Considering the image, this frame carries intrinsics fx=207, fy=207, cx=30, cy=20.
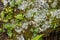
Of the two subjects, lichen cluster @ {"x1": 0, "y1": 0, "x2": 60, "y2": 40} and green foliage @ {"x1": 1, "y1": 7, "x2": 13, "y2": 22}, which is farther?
green foliage @ {"x1": 1, "y1": 7, "x2": 13, "y2": 22}

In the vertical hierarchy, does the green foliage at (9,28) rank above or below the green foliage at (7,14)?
below

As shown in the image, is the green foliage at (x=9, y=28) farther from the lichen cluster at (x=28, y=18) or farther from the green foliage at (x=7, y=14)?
the green foliage at (x=7, y=14)

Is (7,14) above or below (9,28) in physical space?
above

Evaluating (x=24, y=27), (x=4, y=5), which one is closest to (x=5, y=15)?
(x=4, y=5)

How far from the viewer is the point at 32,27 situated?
2.88 m

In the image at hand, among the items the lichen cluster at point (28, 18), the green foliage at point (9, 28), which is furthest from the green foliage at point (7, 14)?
the green foliage at point (9, 28)

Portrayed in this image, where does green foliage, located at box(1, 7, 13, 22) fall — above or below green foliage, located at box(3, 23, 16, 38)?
above

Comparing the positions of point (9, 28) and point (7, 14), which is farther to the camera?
point (7, 14)

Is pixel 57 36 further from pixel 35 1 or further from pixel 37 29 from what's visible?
pixel 35 1

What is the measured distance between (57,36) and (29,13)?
0.51 m

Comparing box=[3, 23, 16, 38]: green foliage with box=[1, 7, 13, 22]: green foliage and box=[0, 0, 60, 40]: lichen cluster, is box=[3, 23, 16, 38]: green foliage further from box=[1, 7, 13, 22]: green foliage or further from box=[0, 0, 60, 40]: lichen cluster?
box=[1, 7, 13, 22]: green foliage

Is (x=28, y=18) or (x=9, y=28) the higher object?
(x=28, y=18)

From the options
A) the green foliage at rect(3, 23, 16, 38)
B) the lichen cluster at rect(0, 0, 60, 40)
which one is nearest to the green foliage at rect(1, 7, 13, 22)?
the lichen cluster at rect(0, 0, 60, 40)

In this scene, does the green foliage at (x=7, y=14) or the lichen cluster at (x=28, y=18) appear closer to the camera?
the lichen cluster at (x=28, y=18)
